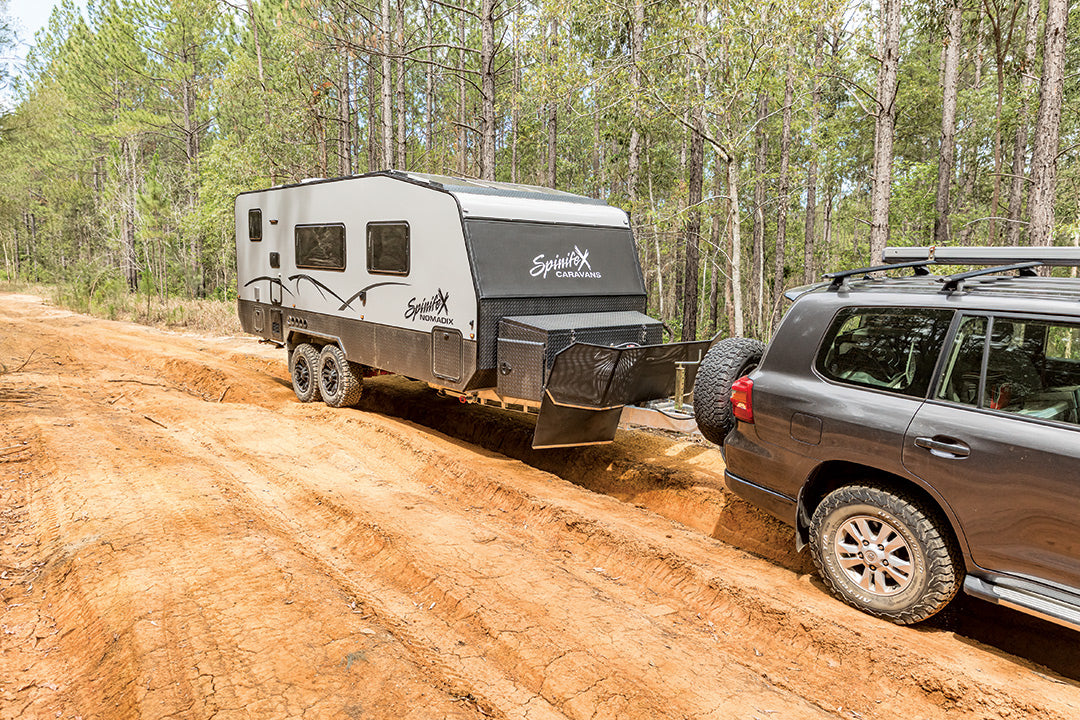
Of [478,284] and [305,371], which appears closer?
[478,284]

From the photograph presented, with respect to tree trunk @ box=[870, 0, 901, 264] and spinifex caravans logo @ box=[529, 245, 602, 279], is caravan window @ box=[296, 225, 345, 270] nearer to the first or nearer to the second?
spinifex caravans logo @ box=[529, 245, 602, 279]

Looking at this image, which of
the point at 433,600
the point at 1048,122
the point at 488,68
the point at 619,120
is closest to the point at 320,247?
the point at 433,600

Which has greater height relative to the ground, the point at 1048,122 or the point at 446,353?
the point at 1048,122

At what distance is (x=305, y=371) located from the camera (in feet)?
33.5

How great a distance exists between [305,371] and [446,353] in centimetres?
390

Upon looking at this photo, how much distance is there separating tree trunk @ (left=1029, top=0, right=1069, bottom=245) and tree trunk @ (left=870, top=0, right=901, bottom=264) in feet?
5.96

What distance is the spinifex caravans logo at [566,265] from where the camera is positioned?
7.38 m

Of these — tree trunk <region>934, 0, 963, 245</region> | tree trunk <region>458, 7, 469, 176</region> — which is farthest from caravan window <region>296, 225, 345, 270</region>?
tree trunk <region>458, 7, 469, 176</region>

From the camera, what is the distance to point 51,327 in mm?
17594

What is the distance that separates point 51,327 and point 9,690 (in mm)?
18117

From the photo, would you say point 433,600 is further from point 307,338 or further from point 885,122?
point 885,122

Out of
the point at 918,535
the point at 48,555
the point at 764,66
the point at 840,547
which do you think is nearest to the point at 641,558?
the point at 840,547

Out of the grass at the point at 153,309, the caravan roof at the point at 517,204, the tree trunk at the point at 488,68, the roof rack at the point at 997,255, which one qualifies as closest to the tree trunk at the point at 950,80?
the tree trunk at the point at 488,68

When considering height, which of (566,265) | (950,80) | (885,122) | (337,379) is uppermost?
(950,80)
